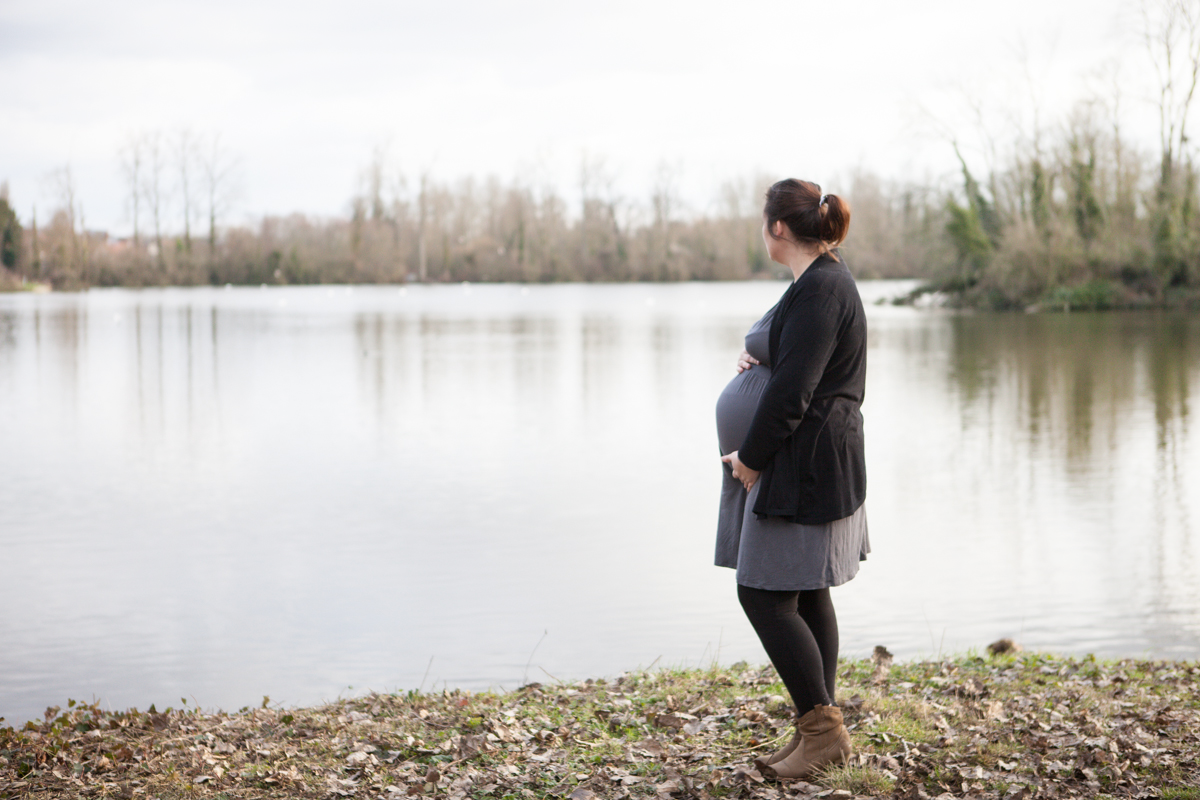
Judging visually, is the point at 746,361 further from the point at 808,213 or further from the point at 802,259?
the point at 808,213

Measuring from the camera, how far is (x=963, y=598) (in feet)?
26.0

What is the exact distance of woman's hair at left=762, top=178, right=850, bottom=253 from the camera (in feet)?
11.8

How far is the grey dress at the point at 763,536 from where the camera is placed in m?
3.62

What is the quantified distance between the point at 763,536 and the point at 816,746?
0.77m

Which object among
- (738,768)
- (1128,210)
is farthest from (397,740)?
(1128,210)

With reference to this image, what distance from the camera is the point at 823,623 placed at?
385cm

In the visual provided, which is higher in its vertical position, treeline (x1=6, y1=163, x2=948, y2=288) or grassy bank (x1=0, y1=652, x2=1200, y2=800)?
treeline (x1=6, y1=163, x2=948, y2=288)

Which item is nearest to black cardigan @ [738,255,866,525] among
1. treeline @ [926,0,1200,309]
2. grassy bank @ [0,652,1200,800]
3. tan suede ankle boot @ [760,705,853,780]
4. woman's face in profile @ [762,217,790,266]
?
woman's face in profile @ [762,217,790,266]

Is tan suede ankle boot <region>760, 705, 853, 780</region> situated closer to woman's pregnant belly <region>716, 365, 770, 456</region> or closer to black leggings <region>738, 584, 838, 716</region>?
black leggings <region>738, 584, 838, 716</region>

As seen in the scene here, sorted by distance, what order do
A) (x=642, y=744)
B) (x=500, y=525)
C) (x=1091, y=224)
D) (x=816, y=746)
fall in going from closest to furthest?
(x=816, y=746) < (x=642, y=744) < (x=500, y=525) < (x=1091, y=224)

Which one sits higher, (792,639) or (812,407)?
(812,407)

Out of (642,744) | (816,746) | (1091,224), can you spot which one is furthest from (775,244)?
(1091,224)

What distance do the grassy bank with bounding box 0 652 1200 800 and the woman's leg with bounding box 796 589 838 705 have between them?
33 cm

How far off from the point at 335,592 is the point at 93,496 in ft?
15.8
